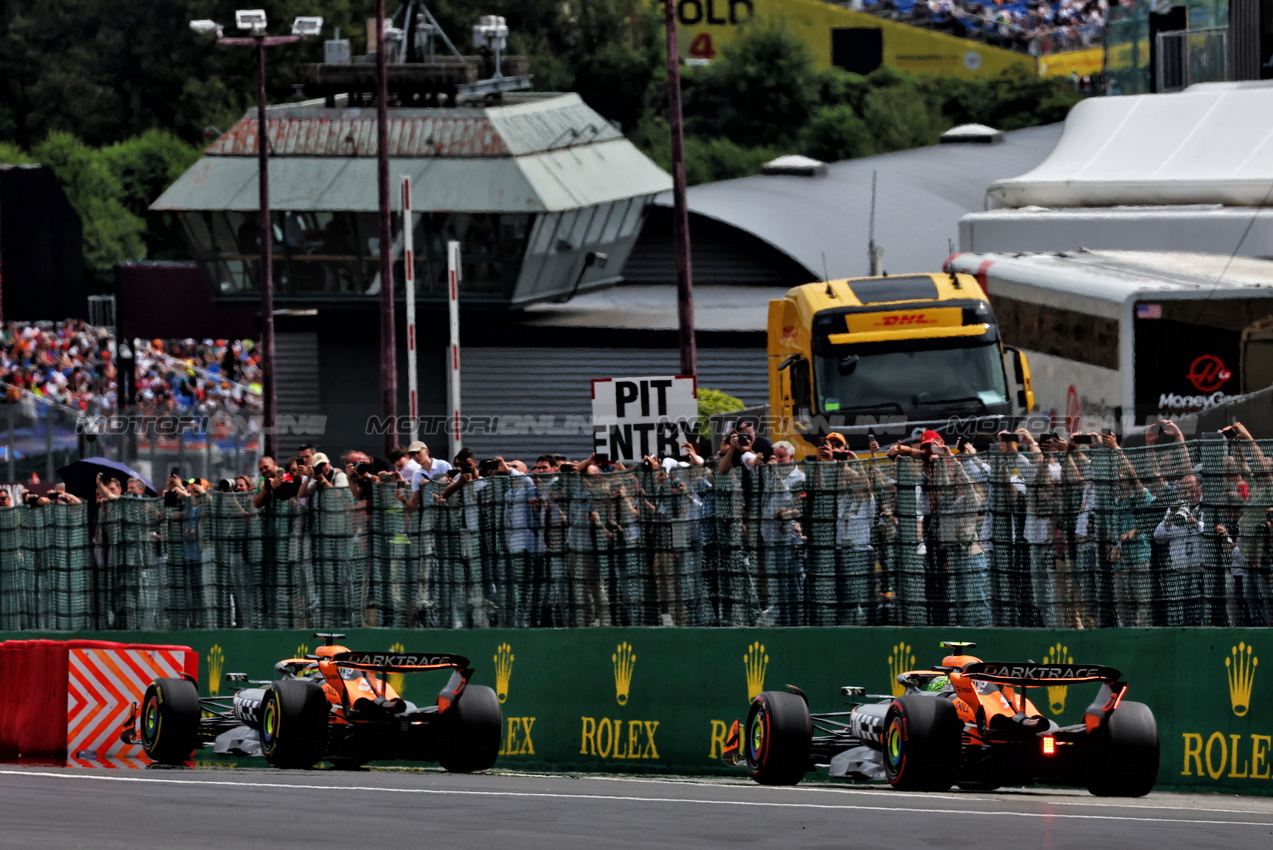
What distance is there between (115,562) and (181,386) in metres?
45.0

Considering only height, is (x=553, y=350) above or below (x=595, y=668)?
above

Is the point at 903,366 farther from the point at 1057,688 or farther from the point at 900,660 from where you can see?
the point at 1057,688

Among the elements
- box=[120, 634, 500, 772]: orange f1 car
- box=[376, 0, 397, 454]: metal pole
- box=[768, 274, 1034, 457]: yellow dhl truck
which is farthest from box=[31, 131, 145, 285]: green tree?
box=[120, 634, 500, 772]: orange f1 car

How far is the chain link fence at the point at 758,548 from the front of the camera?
13.4 metres

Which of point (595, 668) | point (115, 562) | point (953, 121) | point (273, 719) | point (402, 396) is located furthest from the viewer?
point (953, 121)

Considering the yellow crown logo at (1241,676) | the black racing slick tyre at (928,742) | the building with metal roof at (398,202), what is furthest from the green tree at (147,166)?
the black racing slick tyre at (928,742)

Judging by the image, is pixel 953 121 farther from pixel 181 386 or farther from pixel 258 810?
pixel 258 810

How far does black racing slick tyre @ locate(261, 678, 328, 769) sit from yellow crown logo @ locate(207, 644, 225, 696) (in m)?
5.68

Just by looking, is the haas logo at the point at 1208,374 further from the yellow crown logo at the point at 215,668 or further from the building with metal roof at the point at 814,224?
the building with metal roof at the point at 814,224

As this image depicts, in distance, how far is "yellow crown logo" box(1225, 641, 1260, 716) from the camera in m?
13.1

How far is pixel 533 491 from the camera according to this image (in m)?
17.2

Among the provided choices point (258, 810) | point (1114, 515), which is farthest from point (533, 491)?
point (258, 810)

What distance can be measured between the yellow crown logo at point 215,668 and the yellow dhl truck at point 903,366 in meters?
6.75

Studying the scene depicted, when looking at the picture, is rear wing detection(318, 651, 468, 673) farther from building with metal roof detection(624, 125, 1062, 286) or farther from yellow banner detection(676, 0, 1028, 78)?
yellow banner detection(676, 0, 1028, 78)
